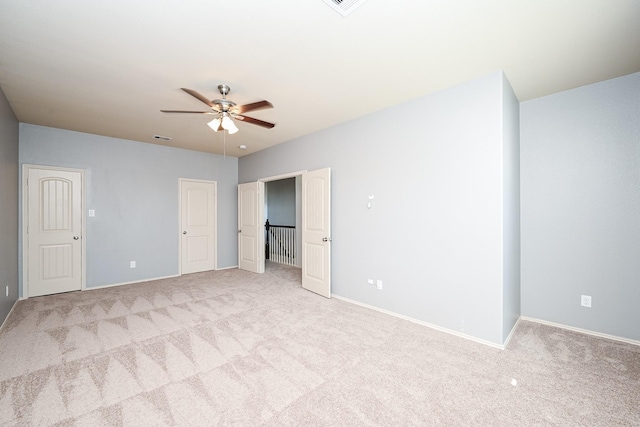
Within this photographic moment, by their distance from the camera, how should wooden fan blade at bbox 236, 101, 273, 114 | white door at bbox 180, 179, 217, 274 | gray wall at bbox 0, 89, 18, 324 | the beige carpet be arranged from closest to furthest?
1. the beige carpet
2. wooden fan blade at bbox 236, 101, 273, 114
3. gray wall at bbox 0, 89, 18, 324
4. white door at bbox 180, 179, 217, 274

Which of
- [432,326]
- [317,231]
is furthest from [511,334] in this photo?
[317,231]

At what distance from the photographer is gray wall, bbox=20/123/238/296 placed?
462 centimetres

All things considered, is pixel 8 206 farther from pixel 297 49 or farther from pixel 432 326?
pixel 432 326

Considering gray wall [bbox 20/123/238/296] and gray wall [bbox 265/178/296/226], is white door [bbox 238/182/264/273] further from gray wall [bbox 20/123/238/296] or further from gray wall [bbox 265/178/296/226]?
gray wall [bbox 265/178/296/226]

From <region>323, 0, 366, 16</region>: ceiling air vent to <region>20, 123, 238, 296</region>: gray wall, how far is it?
5042 millimetres

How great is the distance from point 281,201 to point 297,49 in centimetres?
640

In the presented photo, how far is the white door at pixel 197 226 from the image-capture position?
234 inches

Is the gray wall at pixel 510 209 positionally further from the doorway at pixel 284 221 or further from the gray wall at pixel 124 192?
the gray wall at pixel 124 192

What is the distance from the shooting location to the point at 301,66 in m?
2.63

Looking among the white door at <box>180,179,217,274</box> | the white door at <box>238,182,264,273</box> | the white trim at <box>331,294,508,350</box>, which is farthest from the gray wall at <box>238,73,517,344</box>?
the white door at <box>180,179,217,274</box>

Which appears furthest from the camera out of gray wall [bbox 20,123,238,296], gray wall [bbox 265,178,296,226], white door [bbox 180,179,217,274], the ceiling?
gray wall [bbox 265,178,296,226]

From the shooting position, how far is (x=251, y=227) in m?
6.18

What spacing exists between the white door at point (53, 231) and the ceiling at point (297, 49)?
1.43 meters

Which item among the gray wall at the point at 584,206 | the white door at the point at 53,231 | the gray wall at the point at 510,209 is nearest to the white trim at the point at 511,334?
the gray wall at the point at 510,209
